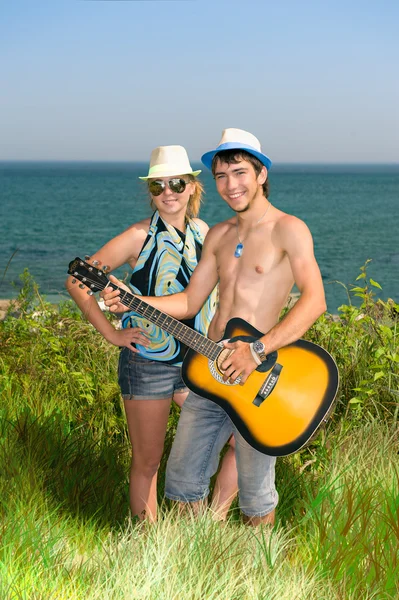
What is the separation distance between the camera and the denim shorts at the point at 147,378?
4.02m

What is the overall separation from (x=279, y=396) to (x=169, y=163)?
1355 millimetres

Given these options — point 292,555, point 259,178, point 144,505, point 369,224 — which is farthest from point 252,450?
point 369,224

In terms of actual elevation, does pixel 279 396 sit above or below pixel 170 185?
below

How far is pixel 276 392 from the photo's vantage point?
12.0ft

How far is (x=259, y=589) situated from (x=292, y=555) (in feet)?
1.89

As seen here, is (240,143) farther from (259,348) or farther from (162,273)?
(259,348)

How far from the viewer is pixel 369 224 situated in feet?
239

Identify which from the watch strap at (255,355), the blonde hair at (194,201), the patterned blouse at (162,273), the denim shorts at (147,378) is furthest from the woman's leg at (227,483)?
the blonde hair at (194,201)

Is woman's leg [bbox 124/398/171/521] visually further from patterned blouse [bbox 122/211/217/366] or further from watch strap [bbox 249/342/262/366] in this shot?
watch strap [bbox 249/342/262/366]

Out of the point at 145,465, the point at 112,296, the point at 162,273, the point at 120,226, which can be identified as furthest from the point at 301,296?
the point at 120,226

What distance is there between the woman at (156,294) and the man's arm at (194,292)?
13cm

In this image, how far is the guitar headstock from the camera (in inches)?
153

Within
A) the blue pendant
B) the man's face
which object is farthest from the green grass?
the man's face

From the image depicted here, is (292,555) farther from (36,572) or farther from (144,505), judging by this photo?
(36,572)
